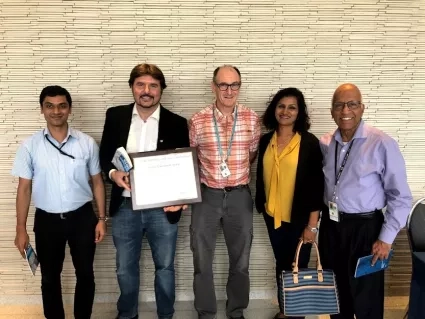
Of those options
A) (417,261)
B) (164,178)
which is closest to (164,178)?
(164,178)

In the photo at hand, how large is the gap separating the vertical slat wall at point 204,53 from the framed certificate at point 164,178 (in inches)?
22.5

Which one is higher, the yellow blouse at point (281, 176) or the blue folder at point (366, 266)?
the yellow blouse at point (281, 176)

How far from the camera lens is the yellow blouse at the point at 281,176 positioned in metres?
2.08

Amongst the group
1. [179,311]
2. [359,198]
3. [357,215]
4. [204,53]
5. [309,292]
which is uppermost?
[204,53]

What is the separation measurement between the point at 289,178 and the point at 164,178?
76 cm

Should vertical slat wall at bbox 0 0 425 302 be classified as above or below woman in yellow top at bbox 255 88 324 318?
above

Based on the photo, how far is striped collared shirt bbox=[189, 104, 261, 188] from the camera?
2150mm

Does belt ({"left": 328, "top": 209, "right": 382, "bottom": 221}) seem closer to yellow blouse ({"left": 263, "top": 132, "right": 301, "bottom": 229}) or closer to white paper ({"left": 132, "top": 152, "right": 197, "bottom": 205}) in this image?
yellow blouse ({"left": 263, "top": 132, "right": 301, "bottom": 229})

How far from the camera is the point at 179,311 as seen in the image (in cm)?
260

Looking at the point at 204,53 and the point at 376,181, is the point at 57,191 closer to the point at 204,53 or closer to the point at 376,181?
the point at 204,53

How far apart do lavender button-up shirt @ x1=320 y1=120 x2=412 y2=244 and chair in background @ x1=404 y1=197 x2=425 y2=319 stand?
169 millimetres

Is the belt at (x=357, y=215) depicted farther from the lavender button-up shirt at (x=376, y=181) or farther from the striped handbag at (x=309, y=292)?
the striped handbag at (x=309, y=292)

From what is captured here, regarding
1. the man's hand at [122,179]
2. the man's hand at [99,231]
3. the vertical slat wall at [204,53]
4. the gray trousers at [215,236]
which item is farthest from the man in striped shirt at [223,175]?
the man's hand at [99,231]

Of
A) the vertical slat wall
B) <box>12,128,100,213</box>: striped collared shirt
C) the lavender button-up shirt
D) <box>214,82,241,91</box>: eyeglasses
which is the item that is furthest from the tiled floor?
<box>214,82,241,91</box>: eyeglasses
